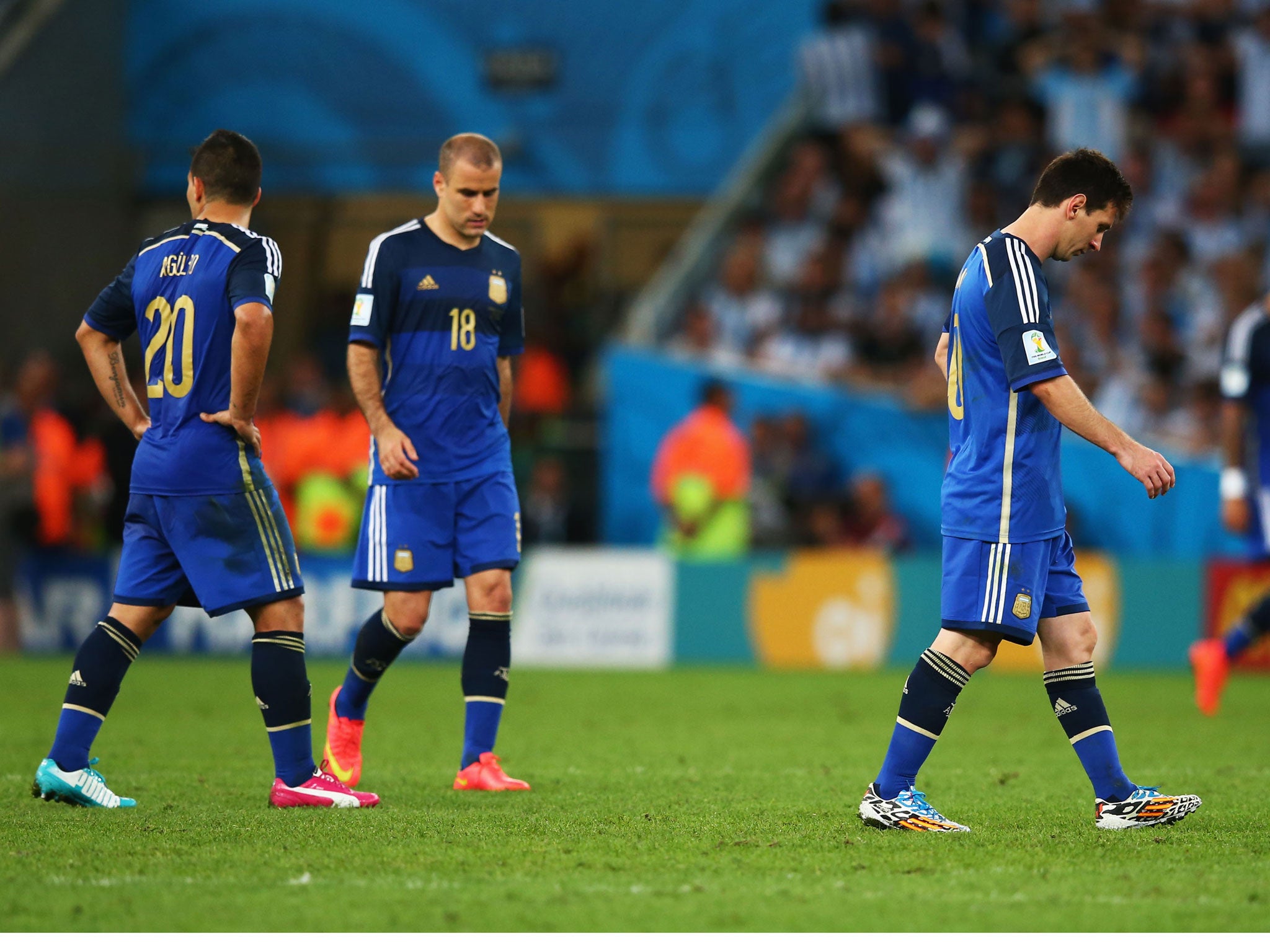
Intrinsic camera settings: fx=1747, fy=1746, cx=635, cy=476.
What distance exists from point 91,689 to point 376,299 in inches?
72.2

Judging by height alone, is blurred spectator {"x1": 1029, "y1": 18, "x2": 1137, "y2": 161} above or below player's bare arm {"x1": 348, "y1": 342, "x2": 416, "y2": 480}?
above

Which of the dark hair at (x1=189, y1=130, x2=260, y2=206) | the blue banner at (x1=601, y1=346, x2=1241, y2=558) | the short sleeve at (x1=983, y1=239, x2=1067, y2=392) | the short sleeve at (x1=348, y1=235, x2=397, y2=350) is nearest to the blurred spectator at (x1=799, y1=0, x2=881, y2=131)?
the blue banner at (x1=601, y1=346, x2=1241, y2=558)

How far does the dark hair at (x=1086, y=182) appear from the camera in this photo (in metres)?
5.79

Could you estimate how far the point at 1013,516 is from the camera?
18.7ft

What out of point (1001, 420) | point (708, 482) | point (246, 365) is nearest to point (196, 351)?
point (246, 365)

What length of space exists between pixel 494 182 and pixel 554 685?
241 inches

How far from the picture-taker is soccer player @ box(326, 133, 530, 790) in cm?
689

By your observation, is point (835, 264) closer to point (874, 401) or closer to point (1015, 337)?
point (874, 401)

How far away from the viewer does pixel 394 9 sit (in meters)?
22.0

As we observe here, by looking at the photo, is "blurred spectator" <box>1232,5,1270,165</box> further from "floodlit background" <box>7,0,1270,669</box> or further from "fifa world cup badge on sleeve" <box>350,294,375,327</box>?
"fifa world cup badge on sleeve" <box>350,294,375,327</box>

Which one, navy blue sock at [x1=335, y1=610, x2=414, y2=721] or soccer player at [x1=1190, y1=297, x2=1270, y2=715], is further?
soccer player at [x1=1190, y1=297, x2=1270, y2=715]

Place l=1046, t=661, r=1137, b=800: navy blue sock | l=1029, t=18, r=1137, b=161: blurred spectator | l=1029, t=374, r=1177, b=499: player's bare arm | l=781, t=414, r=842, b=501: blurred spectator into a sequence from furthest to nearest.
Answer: l=1029, t=18, r=1137, b=161: blurred spectator < l=781, t=414, r=842, b=501: blurred spectator < l=1046, t=661, r=1137, b=800: navy blue sock < l=1029, t=374, r=1177, b=499: player's bare arm

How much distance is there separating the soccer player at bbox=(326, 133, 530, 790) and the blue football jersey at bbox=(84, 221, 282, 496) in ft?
2.33
